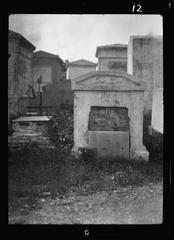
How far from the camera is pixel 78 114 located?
684 cm

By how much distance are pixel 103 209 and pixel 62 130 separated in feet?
13.8

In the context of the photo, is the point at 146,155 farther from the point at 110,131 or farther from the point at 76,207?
the point at 76,207

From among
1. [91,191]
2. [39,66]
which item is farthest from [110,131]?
[39,66]

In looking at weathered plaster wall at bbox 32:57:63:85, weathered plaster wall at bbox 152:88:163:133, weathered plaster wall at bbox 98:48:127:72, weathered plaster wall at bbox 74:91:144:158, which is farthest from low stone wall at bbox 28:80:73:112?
weathered plaster wall at bbox 74:91:144:158

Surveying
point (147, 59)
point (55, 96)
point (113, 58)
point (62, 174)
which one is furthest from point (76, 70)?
point (62, 174)

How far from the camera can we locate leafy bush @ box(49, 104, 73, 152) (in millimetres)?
7395

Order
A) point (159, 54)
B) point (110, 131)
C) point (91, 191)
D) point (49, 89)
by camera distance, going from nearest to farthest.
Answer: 1. point (91, 191)
2. point (110, 131)
3. point (159, 54)
4. point (49, 89)

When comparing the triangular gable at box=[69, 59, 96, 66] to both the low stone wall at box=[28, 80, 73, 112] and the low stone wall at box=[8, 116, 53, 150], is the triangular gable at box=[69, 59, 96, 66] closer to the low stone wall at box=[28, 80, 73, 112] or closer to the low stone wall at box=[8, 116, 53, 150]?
the low stone wall at box=[28, 80, 73, 112]

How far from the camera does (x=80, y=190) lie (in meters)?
4.95

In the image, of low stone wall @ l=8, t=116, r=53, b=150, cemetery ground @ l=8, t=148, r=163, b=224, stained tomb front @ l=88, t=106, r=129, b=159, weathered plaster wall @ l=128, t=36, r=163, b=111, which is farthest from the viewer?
weathered plaster wall @ l=128, t=36, r=163, b=111

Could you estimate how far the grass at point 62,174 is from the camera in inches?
188

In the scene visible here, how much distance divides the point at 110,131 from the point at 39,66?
15.9 metres

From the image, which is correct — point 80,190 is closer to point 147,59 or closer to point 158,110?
point 158,110

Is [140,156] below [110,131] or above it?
below
